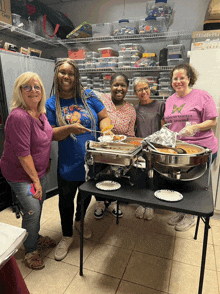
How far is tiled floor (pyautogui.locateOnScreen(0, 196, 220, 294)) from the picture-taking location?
1443 mm

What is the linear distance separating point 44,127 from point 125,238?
4.19 feet

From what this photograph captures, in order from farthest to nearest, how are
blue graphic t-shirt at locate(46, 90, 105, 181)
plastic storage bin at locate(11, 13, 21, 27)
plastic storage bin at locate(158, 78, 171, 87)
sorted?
1. plastic storage bin at locate(158, 78, 171, 87)
2. plastic storage bin at locate(11, 13, 21, 27)
3. blue graphic t-shirt at locate(46, 90, 105, 181)

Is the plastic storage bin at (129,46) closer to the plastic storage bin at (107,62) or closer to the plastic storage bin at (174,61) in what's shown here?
the plastic storage bin at (107,62)

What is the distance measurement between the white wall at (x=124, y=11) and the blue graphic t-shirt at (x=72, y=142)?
86.9 inches

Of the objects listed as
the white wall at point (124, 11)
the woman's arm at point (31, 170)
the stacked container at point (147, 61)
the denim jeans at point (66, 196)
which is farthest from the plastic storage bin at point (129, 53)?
the woman's arm at point (31, 170)

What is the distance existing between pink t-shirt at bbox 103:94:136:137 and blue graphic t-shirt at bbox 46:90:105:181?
1.45 ft

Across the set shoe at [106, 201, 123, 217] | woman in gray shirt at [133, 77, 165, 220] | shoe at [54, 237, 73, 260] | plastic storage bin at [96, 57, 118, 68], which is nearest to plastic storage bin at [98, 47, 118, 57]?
plastic storage bin at [96, 57, 118, 68]

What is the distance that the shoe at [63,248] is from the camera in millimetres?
1679

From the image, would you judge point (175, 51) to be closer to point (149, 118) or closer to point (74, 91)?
point (149, 118)

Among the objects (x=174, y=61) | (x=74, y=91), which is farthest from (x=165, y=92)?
(x=74, y=91)

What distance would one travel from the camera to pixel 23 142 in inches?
52.6

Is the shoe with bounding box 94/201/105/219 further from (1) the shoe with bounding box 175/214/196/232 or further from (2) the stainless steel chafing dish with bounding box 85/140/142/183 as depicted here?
(2) the stainless steel chafing dish with bounding box 85/140/142/183

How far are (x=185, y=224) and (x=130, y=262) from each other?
30.4 inches

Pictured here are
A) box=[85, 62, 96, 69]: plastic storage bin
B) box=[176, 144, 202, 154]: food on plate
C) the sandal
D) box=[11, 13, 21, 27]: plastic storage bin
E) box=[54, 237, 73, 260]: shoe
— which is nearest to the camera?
box=[176, 144, 202, 154]: food on plate
